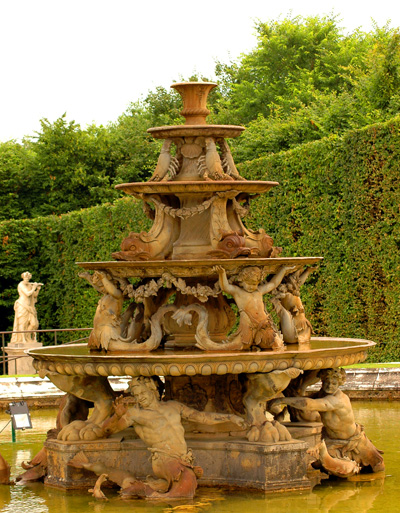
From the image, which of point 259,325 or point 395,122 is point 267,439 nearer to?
point 259,325

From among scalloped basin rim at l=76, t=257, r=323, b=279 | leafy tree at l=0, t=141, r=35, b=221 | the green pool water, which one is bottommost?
the green pool water

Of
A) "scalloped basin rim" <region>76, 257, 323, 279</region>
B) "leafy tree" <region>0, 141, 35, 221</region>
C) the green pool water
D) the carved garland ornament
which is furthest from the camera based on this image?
"leafy tree" <region>0, 141, 35, 221</region>

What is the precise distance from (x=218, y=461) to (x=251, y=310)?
58.6 inches

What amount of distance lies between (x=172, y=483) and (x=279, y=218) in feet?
38.6

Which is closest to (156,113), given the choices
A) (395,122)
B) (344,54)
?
(344,54)

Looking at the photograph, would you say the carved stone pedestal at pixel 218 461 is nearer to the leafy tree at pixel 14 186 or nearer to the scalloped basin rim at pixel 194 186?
the scalloped basin rim at pixel 194 186

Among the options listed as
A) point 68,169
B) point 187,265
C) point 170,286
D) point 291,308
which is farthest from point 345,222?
point 68,169

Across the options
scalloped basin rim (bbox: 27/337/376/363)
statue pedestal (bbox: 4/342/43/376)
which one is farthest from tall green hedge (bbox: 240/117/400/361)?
statue pedestal (bbox: 4/342/43/376)

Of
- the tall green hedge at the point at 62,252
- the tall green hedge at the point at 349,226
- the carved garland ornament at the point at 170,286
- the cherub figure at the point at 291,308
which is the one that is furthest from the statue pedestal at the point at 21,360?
the carved garland ornament at the point at 170,286

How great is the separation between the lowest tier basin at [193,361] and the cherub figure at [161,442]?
198 mm

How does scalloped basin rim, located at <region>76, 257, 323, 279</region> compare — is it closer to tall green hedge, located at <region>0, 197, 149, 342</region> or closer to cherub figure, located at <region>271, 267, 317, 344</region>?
cherub figure, located at <region>271, 267, 317, 344</region>

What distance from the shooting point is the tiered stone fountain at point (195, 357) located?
9922 mm

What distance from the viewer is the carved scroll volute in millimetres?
12008

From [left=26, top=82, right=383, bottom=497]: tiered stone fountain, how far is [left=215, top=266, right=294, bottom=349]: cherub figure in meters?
0.01
